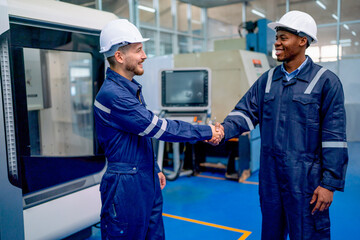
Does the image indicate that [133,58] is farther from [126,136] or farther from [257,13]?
[257,13]

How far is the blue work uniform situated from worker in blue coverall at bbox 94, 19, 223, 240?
60 cm

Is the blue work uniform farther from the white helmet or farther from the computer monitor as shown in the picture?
the computer monitor

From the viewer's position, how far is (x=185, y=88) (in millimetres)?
4914

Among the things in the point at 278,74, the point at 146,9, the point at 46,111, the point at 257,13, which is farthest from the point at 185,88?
the point at 257,13

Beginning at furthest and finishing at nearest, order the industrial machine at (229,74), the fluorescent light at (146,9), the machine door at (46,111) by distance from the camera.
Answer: the fluorescent light at (146,9), the industrial machine at (229,74), the machine door at (46,111)

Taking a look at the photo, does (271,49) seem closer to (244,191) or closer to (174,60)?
(174,60)

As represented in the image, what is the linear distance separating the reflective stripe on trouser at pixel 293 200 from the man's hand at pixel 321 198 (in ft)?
0.11

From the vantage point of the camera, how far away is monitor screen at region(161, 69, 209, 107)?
191 inches

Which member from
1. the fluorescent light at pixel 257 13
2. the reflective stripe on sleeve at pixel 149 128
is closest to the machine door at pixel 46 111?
the reflective stripe on sleeve at pixel 149 128

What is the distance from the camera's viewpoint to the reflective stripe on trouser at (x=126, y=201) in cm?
189

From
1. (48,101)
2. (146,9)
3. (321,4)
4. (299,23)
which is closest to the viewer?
(299,23)

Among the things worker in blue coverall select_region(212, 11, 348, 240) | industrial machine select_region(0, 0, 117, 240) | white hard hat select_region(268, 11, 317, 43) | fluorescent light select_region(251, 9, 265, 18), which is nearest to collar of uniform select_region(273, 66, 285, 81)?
worker in blue coverall select_region(212, 11, 348, 240)

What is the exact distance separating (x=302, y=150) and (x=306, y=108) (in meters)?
0.26

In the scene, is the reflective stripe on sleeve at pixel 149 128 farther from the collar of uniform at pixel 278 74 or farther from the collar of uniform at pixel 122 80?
the collar of uniform at pixel 278 74
